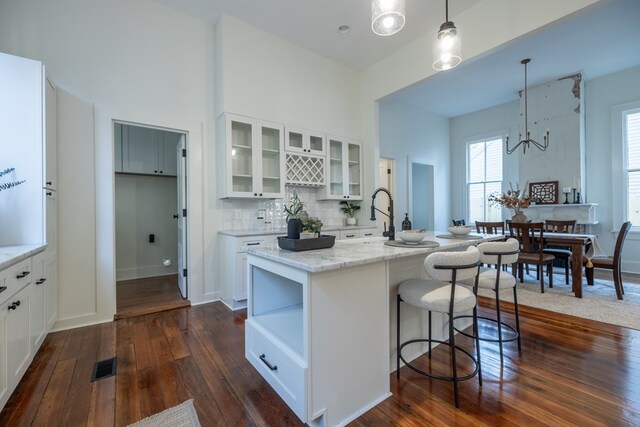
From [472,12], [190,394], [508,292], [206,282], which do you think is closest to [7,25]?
[206,282]

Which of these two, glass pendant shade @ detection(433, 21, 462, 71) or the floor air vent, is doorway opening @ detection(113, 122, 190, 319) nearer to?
the floor air vent

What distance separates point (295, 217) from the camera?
1927 mm

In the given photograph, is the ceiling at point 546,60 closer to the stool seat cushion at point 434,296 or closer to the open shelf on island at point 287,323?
the stool seat cushion at point 434,296

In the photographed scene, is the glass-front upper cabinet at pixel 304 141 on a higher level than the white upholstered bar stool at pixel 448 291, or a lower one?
higher

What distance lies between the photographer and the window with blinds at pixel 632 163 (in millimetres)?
4688

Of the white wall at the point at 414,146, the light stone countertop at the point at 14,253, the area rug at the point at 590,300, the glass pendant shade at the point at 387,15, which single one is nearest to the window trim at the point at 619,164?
the area rug at the point at 590,300

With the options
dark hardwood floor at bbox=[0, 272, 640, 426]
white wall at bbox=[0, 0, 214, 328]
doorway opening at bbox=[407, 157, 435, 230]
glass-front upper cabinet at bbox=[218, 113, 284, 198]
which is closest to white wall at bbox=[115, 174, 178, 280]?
white wall at bbox=[0, 0, 214, 328]

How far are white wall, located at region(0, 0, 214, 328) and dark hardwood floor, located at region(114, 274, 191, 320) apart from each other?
22 centimetres

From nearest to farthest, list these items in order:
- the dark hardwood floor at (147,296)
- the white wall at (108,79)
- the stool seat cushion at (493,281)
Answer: the stool seat cushion at (493,281) < the white wall at (108,79) < the dark hardwood floor at (147,296)

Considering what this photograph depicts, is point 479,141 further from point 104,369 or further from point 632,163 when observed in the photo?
point 104,369

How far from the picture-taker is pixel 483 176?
21.8 ft

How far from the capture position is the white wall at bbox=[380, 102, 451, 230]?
5832mm

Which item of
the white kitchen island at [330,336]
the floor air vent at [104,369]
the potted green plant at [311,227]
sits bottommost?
the floor air vent at [104,369]

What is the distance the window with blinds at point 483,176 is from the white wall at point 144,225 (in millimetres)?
6579
